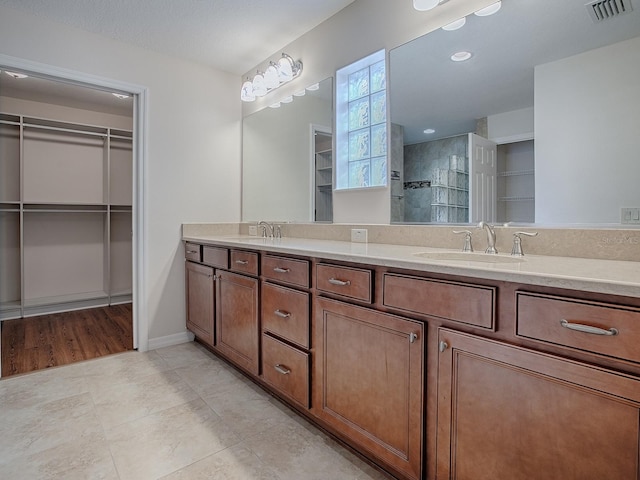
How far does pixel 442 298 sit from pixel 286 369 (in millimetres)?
964

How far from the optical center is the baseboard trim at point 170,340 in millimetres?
2775

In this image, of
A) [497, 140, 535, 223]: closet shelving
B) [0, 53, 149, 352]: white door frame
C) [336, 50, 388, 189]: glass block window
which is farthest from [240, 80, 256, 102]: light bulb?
[497, 140, 535, 223]: closet shelving

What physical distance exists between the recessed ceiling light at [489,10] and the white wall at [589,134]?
341mm

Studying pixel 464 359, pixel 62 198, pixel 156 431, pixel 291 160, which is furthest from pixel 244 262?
pixel 62 198

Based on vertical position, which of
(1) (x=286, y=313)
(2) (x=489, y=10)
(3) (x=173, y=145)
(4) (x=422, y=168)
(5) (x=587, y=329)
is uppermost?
(2) (x=489, y=10)

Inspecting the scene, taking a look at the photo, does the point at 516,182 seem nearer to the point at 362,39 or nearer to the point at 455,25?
the point at 455,25

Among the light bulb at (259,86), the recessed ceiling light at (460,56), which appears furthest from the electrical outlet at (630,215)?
the light bulb at (259,86)

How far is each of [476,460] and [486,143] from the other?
1253 millimetres

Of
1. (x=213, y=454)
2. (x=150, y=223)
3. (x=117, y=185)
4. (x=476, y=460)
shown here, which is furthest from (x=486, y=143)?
(x=117, y=185)

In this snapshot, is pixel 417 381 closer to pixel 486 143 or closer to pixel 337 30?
pixel 486 143

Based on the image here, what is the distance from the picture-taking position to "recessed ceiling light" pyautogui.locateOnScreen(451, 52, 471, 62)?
165cm

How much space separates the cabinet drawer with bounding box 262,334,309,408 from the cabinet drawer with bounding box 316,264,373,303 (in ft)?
1.21

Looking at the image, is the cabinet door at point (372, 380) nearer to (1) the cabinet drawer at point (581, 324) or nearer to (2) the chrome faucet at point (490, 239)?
(1) the cabinet drawer at point (581, 324)

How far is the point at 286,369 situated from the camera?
5.73 feet
